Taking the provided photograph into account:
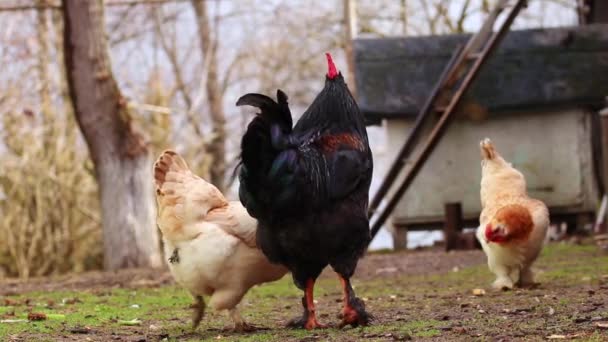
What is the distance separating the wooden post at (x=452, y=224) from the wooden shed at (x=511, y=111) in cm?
89

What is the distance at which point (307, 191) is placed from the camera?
589 cm

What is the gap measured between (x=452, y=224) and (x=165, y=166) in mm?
8021

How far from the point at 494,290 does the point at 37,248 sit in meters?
10.2

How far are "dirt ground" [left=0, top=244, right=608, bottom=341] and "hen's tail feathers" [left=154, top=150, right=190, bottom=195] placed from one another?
3.17 feet

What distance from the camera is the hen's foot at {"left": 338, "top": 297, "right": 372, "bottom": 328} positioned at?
6098mm

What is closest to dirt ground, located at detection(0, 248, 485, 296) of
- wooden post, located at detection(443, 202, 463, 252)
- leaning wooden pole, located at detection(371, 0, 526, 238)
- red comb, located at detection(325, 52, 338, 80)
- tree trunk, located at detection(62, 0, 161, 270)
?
wooden post, located at detection(443, 202, 463, 252)

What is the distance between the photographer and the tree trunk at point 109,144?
13859 mm

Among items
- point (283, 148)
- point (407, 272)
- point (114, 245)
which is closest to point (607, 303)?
point (283, 148)

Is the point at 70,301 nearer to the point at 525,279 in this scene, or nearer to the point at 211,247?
the point at 211,247

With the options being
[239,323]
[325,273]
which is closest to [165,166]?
[239,323]

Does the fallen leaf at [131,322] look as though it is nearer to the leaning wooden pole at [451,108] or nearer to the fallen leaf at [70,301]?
the fallen leaf at [70,301]

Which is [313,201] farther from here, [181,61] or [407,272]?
[181,61]

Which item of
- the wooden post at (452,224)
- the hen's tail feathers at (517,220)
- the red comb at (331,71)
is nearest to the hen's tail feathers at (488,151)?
the hen's tail feathers at (517,220)

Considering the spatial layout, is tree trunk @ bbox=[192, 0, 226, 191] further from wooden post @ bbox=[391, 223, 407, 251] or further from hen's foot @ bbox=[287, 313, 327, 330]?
hen's foot @ bbox=[287, 313, 327, 330]
